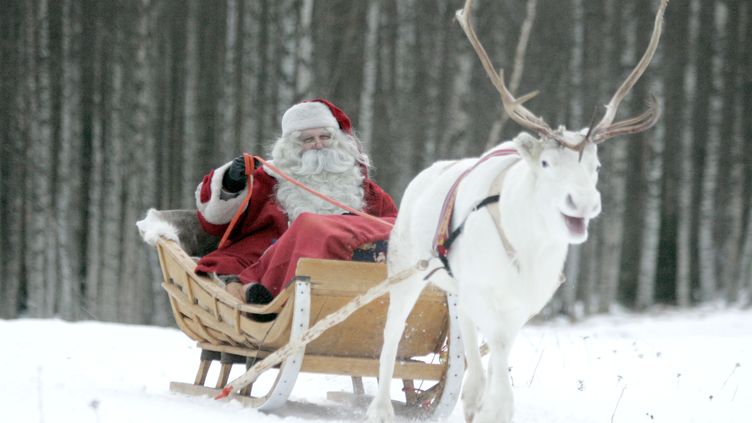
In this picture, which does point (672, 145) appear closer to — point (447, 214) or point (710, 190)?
point (710, 190)

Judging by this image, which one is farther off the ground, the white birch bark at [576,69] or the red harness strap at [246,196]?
the white birch bark at [576,69]

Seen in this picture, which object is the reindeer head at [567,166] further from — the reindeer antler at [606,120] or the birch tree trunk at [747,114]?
the birch tree trunk at [747,114]

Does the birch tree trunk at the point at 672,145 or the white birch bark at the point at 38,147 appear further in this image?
the birch tree trunk at the point at 672,145

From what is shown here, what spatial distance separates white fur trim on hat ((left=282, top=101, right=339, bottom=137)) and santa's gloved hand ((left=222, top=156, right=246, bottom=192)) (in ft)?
1.36

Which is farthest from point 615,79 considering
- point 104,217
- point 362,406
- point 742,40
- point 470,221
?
point 470,221

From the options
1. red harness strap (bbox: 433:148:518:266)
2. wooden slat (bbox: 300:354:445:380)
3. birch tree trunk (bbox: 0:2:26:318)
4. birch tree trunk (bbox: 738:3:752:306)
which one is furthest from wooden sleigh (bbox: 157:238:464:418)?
birch tree trunk (bbox: 738:3:752:306)

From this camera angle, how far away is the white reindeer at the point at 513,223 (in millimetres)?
3635

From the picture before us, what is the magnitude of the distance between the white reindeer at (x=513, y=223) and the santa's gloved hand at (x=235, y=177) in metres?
1.74

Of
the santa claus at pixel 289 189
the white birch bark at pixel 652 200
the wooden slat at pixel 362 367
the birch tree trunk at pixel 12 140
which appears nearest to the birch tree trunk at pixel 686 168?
the white birch bark at pixel 652 200

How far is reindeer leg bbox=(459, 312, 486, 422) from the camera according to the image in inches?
178

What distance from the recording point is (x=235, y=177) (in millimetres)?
5988

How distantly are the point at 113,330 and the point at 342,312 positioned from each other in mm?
5525

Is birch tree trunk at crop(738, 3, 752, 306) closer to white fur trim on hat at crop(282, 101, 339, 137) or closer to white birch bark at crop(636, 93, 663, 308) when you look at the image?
white birch bark at crop(636, 93, 663, 308)

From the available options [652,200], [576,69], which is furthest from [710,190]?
[576,69]
